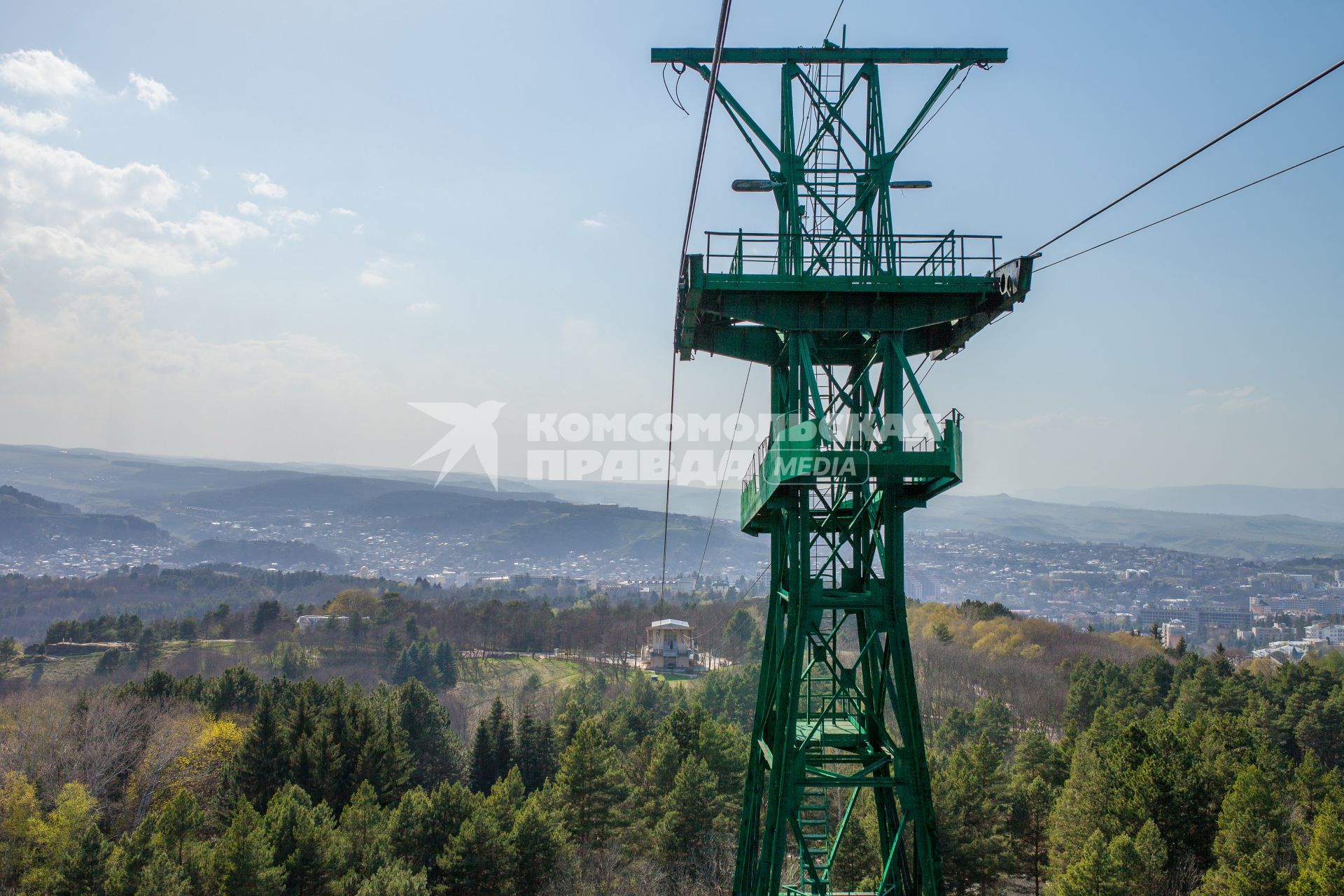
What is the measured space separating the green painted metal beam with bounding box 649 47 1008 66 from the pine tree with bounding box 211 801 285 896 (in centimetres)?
2863

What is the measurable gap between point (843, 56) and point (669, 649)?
445ft

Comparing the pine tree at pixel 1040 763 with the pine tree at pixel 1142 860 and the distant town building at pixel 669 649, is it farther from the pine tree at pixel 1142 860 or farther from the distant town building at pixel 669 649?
the distant town building at pixel 669 649

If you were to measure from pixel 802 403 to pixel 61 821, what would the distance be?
36035 mm

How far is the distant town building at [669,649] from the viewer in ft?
468

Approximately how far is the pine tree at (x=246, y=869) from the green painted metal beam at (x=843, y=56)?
28.6 meters

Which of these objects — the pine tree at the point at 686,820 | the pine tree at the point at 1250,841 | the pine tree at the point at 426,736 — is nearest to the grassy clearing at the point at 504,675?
the pine tree at the point at 426,736

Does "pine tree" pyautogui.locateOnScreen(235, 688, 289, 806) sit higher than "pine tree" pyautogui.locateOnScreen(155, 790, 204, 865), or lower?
lower

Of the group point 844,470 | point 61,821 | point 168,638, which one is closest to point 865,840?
point 844,470

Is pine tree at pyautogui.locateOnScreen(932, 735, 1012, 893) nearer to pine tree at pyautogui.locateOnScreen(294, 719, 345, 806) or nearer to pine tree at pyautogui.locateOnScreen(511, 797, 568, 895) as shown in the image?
pine tree at pyautogui.locateOnScreen(511, 797, 568, 895)

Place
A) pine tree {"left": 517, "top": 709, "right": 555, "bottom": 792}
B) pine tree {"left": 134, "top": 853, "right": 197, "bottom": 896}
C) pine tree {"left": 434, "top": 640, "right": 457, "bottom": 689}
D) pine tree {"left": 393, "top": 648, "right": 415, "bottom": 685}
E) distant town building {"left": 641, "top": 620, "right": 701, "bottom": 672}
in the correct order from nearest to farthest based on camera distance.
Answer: pine tree {"left": 134, "top": 853, "right": 197, "bottom": 896} → pine tree {"left": 517, "top": 709, "right": 555, "bottom": 792} → pine tree {"left": 393, "top": 648, "right": 415, "bottom": 685} → pine tree {"left": 434, "top": 640, "right": 457, "bottom": 689} → distant town building {"left": 641, "top": 620, "right": 701, "bottom": 672}

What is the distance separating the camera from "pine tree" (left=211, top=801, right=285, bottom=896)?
99.9 ft

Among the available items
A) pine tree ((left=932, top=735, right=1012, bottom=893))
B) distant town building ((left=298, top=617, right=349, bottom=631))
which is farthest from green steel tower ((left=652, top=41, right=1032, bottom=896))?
distant town building ((left=298, top=617, right=349, bottom=631))

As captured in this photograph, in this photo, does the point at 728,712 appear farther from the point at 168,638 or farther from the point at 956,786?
the point at 168,638

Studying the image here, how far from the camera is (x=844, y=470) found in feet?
53.3
